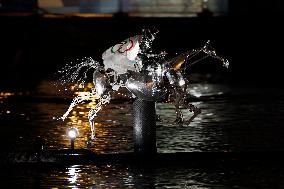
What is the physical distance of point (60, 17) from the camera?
Answer: 44.2m

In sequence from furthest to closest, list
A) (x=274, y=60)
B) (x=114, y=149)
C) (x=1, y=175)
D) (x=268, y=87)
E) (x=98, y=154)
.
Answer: (x=274, y=60), (x=268, y=87), (x=114, y=149), (x=98, y=154), (x=1, y=175)

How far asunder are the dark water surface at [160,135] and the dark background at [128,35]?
336 inches

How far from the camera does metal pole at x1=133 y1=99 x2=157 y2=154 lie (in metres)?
17.4

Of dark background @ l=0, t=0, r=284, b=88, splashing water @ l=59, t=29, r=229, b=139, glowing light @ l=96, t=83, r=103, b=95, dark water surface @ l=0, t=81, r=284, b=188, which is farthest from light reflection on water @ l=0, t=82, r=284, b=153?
dark background @ l=0, t=0, r=284, b=88

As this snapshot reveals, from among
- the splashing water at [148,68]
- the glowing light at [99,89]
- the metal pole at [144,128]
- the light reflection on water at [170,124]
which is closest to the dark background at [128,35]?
the light reflection on water at [170,124]

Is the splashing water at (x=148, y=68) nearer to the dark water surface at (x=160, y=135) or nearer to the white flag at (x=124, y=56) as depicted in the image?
the white flag at (x=124, y=56)

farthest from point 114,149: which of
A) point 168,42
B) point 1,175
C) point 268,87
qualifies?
point 168,42

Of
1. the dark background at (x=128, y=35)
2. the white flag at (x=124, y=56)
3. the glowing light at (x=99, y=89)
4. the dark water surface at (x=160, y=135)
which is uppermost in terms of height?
the dark background at (x=128, y=35)

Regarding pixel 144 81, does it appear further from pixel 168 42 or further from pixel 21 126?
pixel 168 42

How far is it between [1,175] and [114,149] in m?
2.99

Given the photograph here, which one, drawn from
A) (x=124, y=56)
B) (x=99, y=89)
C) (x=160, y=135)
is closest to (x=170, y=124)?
(x=160, y=135)

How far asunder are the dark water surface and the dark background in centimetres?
855

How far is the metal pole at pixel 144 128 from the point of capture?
57.2 ft

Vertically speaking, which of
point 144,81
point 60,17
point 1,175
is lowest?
point 1,175
